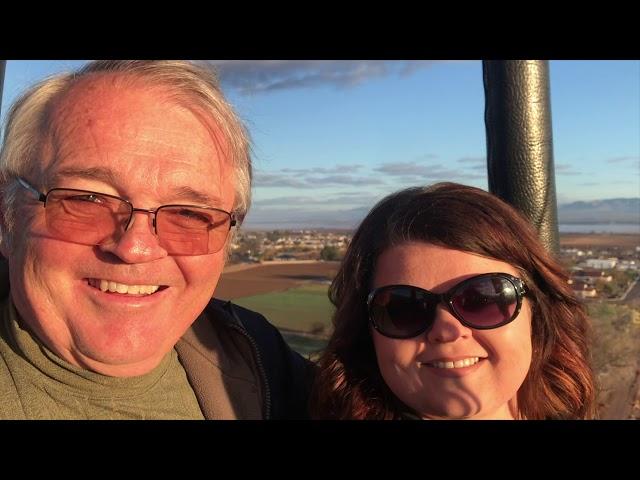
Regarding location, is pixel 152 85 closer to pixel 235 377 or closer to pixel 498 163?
pixel 235 377

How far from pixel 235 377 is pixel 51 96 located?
110 cm

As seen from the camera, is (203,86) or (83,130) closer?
(83,130)

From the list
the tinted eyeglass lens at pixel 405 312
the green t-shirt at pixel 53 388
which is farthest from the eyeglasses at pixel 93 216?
the tinted eyeglass lens at pixel 405 312

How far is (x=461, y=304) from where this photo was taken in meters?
1.35

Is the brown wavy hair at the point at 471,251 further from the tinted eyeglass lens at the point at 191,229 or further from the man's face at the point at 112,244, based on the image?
the man's face at the point at 112,244

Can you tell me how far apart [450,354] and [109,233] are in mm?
1012

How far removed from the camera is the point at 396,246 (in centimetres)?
147

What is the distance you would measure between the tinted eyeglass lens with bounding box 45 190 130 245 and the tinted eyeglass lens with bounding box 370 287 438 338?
0.79 meters

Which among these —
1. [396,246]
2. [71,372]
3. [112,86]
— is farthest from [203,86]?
[71,372]

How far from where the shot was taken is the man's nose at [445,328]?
4.42ft

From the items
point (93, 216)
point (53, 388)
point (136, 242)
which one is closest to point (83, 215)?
point (93, 216)

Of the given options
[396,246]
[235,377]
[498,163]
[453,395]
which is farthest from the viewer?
[498,163]

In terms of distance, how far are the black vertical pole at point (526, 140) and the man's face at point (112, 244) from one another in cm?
111
